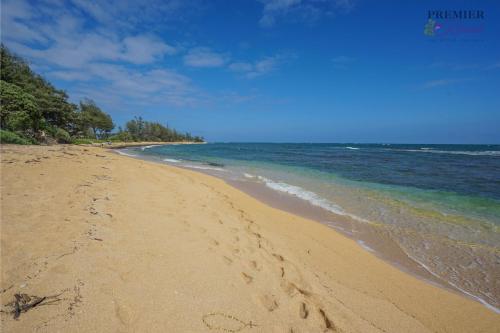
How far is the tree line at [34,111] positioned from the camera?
19.8 meters

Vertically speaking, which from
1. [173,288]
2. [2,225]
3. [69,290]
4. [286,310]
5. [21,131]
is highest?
[21,131]

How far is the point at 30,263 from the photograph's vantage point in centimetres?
247

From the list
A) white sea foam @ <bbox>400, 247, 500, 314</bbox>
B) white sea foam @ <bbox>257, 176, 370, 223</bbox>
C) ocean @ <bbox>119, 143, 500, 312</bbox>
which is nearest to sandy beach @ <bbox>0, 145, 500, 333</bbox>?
white sea foam @ <bbox>400, 247, 500, 314</bbox>

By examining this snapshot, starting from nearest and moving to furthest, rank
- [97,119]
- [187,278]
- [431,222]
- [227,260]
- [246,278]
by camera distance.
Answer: [187,278] < [246,278] < [227,260] < [431,222] < [97,119]

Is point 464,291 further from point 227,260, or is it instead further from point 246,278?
point 227,260

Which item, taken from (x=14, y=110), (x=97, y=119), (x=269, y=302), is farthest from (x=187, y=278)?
(x=97, y=119)

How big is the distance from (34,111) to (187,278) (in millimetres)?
29241

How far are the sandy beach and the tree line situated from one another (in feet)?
68.2

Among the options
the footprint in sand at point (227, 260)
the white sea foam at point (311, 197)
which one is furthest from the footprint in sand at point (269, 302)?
the white sea foam at point (311, 197)

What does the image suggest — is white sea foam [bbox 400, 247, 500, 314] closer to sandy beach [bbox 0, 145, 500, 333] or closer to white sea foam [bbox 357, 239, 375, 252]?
sandy beach [bbox 0, 145, 500, 333]

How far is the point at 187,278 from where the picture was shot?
271cm

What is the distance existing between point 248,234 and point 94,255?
8.93 ft

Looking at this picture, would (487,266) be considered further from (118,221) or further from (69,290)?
(118,221)

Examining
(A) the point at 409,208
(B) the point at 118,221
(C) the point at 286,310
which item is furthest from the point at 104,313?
(A) the point at 409,208
